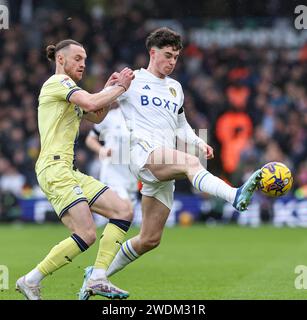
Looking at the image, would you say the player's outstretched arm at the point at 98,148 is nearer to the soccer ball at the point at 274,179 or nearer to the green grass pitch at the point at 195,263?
the green grass pitch at the point at 195,263

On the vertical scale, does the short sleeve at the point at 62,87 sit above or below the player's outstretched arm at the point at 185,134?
above

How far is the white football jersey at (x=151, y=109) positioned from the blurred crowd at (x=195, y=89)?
1022cm

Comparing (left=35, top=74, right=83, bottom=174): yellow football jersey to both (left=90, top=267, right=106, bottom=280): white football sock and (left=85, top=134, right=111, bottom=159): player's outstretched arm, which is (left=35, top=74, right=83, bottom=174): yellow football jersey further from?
(left=85, top=134, right=111, bottom=159): player's outstretched arm

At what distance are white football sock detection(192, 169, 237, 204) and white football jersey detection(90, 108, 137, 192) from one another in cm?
465

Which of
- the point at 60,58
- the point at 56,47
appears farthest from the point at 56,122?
the point at 56,47

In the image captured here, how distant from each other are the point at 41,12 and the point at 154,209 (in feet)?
53.5

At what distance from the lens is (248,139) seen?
20.2 m

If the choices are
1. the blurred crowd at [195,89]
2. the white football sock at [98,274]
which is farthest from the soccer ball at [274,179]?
the blurred crowd at [195,89]

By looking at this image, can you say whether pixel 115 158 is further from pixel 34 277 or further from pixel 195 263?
pixel 34 277

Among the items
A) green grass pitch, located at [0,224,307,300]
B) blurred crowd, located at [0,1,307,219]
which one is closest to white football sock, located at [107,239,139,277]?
green grass pitch, located at [0,224,307,300]

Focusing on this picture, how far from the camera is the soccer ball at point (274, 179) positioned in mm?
7699

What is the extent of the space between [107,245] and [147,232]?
683 mm

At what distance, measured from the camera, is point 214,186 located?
7832mm
